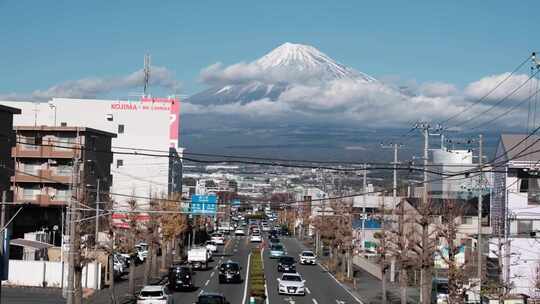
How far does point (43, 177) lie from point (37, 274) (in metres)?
23.6

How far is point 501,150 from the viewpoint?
4997cm

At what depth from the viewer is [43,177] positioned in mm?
69312

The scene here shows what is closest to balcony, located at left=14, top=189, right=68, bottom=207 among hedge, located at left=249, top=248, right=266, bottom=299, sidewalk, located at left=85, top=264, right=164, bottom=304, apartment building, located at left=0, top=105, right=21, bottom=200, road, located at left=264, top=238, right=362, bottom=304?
apartment building, located at left=0, top=105, right=21, bottom=200

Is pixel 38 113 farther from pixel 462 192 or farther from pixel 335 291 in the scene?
pixel 335 291

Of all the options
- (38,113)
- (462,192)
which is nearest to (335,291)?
(462,192)

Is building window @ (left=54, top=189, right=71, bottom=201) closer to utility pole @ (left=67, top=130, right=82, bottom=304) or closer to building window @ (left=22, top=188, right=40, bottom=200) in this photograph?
building window @ (left=22, top=188, right=40, bottom=200)

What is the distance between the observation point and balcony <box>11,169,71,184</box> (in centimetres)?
6900

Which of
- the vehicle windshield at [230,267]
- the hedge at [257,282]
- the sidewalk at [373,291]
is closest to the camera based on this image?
the hedge at [257,282]

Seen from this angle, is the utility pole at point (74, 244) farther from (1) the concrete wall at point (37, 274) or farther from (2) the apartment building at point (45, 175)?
(2) the apartment building at point (45, 175)

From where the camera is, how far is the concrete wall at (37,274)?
46.8 m

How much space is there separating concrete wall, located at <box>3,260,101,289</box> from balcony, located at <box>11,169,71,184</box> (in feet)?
73.7

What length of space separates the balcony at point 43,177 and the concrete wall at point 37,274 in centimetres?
2247

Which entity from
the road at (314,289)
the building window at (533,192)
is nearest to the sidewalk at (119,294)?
the road at (314,289)

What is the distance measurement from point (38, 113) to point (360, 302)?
72016mm
